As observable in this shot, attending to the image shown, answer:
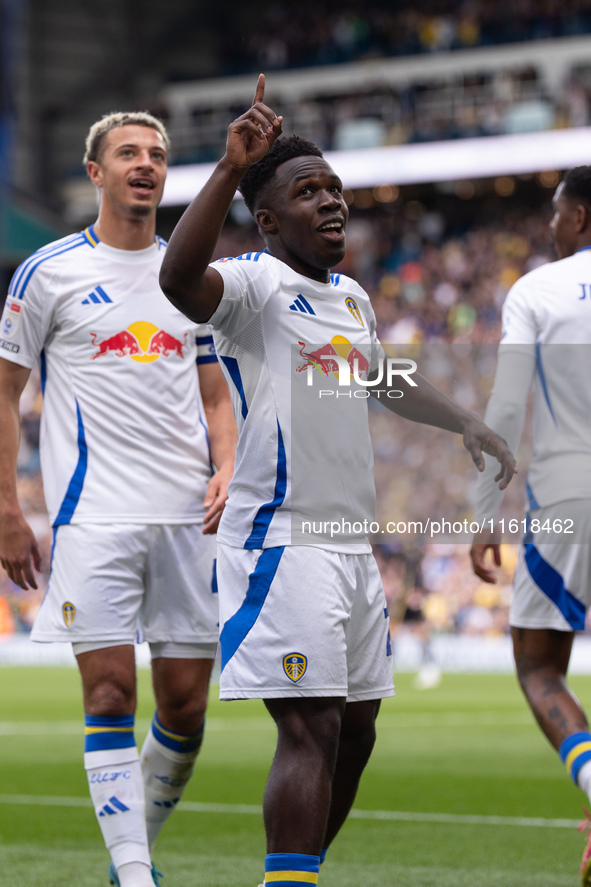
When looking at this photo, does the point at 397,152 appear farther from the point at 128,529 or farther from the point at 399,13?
the point at 128,529

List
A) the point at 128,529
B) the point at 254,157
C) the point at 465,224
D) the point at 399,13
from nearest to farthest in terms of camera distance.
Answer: the point at 254,157 → the point at 128,529 → the point at 465,224 → the point at 399,13

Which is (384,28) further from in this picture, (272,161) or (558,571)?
(272,161)

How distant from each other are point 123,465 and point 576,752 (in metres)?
1.79

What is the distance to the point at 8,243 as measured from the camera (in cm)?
2844

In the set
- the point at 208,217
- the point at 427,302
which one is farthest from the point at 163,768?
the point at 427,302

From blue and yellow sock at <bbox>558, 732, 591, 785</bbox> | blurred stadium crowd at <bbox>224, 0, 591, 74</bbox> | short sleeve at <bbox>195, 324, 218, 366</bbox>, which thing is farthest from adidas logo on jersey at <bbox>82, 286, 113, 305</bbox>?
blurred stadium crowd at <bbox>224, 0, 591, 74</bbox>

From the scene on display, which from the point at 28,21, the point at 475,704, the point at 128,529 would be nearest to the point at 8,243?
the point at 28,21

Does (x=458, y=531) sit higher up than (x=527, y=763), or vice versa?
(x=458, y=531)

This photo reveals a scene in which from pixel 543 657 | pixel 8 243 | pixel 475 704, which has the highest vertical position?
pixel 8 243

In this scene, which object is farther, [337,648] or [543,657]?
[543,657]

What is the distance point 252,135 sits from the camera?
3.12 m

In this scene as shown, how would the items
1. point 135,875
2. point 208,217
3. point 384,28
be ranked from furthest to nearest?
point 384,28, point 135,875, point 208,217

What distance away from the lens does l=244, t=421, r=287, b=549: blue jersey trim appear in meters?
3.40

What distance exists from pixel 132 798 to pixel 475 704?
9374 millimetres
